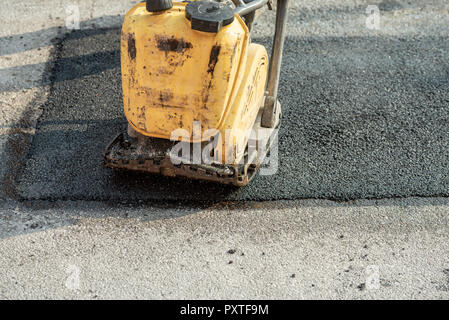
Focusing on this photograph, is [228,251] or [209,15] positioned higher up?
[209,15]

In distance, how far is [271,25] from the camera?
5.41 m

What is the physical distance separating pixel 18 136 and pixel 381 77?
3.07 m

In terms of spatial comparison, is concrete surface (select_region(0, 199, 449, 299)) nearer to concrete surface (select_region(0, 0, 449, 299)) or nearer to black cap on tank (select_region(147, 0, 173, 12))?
concrete surface (select_region(0, 0, 449, 299))

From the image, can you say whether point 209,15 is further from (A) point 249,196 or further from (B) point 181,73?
(A) point 249,196

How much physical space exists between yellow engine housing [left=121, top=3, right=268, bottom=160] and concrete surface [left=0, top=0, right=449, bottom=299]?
0.63 m

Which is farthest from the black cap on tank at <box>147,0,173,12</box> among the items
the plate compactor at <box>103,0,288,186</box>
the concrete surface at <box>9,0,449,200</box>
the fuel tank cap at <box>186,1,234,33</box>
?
the concrete surface at <box>9,0,449,200</box>

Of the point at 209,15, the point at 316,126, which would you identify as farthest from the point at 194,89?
the point at 316,126

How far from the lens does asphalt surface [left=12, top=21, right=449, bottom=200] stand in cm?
365

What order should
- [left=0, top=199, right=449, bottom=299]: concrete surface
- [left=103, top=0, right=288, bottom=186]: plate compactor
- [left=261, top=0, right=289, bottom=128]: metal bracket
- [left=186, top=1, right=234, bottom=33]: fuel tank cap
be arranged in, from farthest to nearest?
[left=261, top=0, right=289, bottom=128]: metal bracket < [left=0, top=199, right=449, bottom=299]: concrete surface < [left=103, top=0, right=288, bottom=186]: plate compactor < [left=186, top=1, right=234, bottom=33]: fuel tank cap

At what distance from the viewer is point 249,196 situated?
3.62m

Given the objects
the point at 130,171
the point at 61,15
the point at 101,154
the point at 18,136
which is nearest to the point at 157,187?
the point at 130,171

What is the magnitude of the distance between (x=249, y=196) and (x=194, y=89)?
94 centimetres

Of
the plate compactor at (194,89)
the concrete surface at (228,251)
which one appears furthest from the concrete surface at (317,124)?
the plate compactor at (194,89)

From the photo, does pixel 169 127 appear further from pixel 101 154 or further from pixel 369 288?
pixel 369 288
